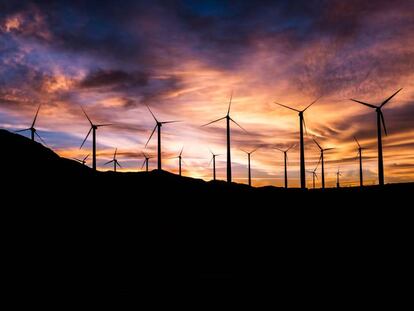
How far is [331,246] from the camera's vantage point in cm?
4441

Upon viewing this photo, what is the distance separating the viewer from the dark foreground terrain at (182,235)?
33756 millimetres

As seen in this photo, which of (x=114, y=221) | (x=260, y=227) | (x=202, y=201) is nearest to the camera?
(x=114, y=221)

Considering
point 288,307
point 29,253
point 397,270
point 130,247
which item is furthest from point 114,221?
point 397,270

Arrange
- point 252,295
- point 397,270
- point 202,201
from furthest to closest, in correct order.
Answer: point 202,201 → point 397,270 → point 252,295

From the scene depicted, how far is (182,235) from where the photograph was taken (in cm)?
5034

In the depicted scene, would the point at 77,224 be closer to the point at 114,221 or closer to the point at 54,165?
the point at 114,221

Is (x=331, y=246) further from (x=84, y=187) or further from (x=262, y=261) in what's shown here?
(x=84, y=187)

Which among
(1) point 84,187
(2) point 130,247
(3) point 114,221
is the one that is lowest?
(2) point 130,247

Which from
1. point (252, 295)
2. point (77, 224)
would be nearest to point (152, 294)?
point (252, 295)

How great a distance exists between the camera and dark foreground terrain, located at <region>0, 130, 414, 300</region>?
111 feet

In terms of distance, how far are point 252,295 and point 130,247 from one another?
18614 millimetres

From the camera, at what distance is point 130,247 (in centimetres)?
4456

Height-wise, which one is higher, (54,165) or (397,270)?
(54,165)

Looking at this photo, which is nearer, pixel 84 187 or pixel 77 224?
pixel 77 224
